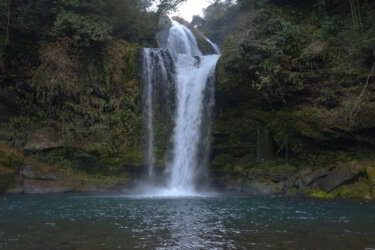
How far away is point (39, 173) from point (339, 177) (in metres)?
12.5

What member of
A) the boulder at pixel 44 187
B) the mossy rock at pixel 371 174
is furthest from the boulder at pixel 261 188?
the boulder at pixel 44 187

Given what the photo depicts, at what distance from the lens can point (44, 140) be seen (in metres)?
17.8

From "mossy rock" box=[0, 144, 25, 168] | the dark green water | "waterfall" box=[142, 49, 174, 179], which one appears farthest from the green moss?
"mossy rock" box=[0, 144, 25, 168]

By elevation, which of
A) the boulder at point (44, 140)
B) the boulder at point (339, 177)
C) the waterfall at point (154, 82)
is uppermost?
the waterfall at point (154, 82)

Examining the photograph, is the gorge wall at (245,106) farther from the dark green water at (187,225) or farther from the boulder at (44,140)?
the dark green water at (187,225)

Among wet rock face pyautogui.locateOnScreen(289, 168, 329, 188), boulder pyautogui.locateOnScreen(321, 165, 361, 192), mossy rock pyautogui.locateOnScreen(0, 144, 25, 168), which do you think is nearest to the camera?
boulder pyautogui.locateOnScreen(321, 165, 361, 192)

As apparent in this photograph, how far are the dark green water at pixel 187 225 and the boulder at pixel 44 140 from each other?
17.8ft

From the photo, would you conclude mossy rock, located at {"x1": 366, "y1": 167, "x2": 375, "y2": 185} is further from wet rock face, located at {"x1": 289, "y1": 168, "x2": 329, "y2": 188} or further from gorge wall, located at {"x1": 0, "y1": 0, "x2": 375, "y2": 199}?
wet rock face, located at {"x1": 289, "y1": 168, "x2": 329, "y2": 188}

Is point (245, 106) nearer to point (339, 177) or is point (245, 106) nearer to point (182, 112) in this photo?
point (182, 112)

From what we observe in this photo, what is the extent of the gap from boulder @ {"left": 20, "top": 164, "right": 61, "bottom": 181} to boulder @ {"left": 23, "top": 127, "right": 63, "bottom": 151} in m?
1.01

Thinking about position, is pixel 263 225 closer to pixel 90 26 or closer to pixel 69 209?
pixel 69 209

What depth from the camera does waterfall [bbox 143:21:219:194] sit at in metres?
18.6

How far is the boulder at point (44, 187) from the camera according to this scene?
16.2 m

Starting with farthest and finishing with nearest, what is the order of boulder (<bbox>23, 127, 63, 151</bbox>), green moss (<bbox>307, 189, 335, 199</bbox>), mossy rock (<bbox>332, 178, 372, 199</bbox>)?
boulder (<bbox>23, 127, 63, 151</bbox>) → green moss (<bbox>307, 189, 335, 199</bbox>) → mossy rock (<bbox>332, 178, 372, 199</bbox>)
